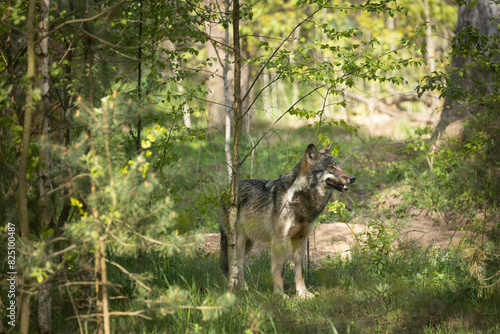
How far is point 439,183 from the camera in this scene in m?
10.7

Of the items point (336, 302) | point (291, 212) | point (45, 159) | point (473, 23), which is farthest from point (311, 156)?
point (473, 23)

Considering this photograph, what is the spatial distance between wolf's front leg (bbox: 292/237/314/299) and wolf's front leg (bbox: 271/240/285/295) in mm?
219

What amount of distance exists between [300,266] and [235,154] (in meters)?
1.96

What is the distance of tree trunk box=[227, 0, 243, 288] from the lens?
5527 mm

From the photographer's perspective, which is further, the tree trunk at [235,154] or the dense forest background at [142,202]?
the tree trunk at [235,154]

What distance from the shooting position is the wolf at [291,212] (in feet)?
20.8

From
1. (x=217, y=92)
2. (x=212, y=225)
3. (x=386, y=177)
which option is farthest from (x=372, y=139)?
(x=212, y=225)

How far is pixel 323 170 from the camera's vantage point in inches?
251

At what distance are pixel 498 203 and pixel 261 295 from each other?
3.32 metres

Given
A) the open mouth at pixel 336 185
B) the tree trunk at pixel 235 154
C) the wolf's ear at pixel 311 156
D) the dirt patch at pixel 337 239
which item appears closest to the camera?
the tree trunk at pixel 235 154

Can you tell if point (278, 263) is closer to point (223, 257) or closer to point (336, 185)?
point (223, 257)

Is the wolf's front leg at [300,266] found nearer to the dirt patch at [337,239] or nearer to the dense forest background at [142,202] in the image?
the dense forest background at [142,202]

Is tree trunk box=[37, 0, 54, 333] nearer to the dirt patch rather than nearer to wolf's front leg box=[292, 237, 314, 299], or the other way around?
wolf's front leg box=[292, 237, 314, 299]

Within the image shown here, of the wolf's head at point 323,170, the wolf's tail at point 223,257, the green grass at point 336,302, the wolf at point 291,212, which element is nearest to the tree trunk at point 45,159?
the green grass at point 336,302
